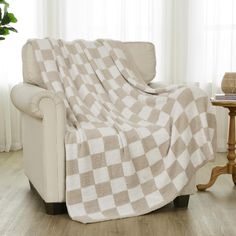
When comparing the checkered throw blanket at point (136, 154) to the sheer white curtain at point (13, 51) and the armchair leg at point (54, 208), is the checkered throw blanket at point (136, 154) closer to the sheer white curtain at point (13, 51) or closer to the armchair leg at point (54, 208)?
the armchair leg at point (54, 208)

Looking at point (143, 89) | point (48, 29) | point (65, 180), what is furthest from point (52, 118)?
point (48, 29)

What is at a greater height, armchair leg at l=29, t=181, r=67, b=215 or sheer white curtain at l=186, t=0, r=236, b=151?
sheer white curtain at l=186, t=0, r=236, b=151

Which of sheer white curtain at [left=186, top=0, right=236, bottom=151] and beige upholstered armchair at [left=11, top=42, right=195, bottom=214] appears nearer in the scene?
beige upholstered armchair at [left=11, top=42, right=195, bottom=214]

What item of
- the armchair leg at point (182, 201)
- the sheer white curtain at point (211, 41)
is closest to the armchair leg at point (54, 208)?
the armchair leg at point (182, 201)

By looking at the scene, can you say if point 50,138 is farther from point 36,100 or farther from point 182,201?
point 182,201

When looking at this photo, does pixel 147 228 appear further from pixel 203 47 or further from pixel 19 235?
pixel 203 47

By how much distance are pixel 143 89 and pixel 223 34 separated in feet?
5.24

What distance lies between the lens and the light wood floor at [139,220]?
2.52 meters

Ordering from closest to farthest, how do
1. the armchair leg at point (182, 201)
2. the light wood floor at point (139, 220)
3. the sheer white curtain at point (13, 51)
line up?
the light wood floor at point (139, 220) → the armchair leg at point (182, 201) → the sheer white curtain at point (13, 51)

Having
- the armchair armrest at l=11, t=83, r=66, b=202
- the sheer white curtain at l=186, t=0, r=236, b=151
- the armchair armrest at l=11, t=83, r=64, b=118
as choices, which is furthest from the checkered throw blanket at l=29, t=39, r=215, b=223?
the sheer white curtain at l=186, t=0, r=236, b=151

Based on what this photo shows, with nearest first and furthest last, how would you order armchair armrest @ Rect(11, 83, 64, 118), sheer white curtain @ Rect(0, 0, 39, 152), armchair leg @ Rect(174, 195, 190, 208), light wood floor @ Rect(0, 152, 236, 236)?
light wood floor @ Rect(0, 152, 236, 236)
armchair armrest @ Rect(11, 83, 64, 118)
armchair leg @ Rect(174, 195, 190, 208)
sheer white curtain @ Rect(0, 0, 39, 152)

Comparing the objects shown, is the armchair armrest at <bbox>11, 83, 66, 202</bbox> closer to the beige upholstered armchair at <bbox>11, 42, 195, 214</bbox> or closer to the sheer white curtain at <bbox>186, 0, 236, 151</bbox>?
the beige upholstered armchair at <bbox>11, 42, 195, 214</bbox>

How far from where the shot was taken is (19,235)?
2465mm

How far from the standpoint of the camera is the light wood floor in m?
2.52
